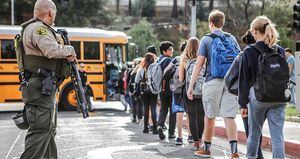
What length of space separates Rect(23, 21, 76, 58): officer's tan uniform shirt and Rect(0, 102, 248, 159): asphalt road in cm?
276

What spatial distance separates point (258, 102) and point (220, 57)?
1583mm

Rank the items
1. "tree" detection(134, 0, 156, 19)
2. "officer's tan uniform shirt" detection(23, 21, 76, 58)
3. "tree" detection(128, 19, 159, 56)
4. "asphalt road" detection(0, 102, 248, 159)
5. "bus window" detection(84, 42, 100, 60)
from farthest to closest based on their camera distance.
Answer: "tree" detection(134, 0, 156, 19)
"tree" detection(128, 19, 159, 56)
"bus window" detection(84, 42, 100, 60)
"asphalt road" detection(0, 102, 248, 159)
"officer's tan uniform shirt" detection(23, 21, 76, 58)

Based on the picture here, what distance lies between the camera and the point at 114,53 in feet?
61.5

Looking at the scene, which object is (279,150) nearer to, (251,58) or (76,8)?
(251,58)

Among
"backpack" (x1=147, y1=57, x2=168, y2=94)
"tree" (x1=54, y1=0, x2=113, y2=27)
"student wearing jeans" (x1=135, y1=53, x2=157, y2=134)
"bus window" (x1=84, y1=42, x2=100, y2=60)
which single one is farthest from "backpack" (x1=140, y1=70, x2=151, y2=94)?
"tree" (x1=54, y1=0, x2=113, y2=27)

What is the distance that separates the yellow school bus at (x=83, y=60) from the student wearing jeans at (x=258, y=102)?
40.8 ft

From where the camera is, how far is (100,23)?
141ft

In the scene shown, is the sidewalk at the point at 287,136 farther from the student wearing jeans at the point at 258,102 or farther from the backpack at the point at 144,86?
the student wearing jeans at the point at 258,102

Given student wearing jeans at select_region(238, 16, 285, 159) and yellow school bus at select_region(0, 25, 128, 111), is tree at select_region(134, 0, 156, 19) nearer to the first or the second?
yellow school bus at select_region(0, 25, 128, 111)

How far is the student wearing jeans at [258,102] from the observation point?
5.47 m

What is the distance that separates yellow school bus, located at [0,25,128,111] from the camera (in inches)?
674

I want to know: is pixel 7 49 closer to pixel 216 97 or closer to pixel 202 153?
pixel 202 153

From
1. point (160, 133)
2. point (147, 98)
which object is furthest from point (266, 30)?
point (147, 98)

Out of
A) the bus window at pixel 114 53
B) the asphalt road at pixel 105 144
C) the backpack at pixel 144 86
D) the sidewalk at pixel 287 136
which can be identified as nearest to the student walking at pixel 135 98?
the asphalt road at pixel 105 144
